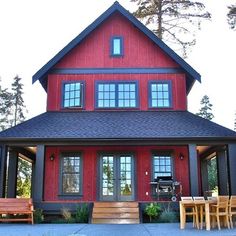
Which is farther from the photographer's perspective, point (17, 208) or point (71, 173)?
point (71, 173)

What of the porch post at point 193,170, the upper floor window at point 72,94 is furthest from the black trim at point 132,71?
the porch post at point 193,170

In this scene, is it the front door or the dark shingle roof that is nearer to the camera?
the dark shingle roof

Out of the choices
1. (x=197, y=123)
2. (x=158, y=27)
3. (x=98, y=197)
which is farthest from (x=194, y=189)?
(x=158, y=27)

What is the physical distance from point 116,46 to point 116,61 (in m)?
0.71

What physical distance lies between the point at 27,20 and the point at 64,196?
13.5 metres

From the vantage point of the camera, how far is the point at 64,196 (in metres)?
14.4

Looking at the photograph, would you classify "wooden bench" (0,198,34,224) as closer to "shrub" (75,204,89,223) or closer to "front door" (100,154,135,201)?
"shrub" (75,204,89,223)

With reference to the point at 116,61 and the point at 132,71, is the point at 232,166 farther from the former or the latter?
the point at 116,61

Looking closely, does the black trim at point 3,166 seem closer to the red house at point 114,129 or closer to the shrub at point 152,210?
the red house at point 114,129

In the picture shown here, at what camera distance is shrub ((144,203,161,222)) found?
1277 centimetres

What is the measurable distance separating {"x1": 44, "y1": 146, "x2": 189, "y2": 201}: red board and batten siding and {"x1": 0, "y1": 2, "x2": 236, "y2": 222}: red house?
38 millimetres

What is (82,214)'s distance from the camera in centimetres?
1288

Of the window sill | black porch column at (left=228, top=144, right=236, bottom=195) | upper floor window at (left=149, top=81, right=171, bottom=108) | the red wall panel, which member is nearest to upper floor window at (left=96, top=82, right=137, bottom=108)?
upper floor window at (left=149, top=81, right=171, bottom=108)

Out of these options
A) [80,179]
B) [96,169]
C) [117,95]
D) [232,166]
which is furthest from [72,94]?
[232,166]
